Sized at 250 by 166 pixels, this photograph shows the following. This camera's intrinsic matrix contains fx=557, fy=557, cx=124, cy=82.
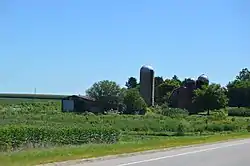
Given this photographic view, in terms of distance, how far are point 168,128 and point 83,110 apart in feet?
154

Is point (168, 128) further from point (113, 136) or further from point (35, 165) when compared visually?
point (35, 165)

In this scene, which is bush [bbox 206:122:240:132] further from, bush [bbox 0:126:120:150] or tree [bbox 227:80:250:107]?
tree [bbox 227:80:250:107]

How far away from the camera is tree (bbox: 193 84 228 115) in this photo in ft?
386

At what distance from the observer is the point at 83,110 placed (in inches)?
4685

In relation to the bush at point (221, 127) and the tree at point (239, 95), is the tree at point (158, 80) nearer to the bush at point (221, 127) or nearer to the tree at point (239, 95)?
the tree at point (239, 95)

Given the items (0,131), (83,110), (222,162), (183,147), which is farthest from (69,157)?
(83,110)

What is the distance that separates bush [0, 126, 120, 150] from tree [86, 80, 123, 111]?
2942 inches

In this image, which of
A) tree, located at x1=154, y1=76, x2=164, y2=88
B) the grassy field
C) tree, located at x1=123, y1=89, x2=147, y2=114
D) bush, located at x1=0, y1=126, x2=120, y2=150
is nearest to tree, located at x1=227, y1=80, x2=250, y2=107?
tree, located at x1=123, y1=89, x2=147, y2=114

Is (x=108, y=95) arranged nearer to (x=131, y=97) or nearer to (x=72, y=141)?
(x=131, y=97)

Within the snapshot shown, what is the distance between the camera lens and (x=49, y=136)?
38812mm

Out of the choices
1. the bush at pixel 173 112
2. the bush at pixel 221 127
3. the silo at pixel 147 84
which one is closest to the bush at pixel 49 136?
the bush at pixel 221 127

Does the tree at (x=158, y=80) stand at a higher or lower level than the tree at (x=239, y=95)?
higher

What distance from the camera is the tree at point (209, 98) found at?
11769 centimetres

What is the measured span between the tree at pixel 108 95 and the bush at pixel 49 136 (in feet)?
245
